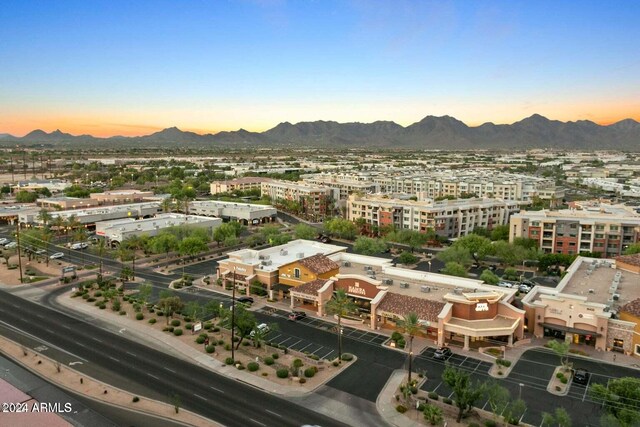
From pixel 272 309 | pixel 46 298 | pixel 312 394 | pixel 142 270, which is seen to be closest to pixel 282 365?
pixel 312 394

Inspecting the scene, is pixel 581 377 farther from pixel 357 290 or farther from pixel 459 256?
pixel 459 256

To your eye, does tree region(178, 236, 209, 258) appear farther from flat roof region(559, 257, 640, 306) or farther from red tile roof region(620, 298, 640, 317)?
red tile roof region(620, 298, 640, 317)

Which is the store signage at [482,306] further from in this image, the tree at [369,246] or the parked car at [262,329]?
the tree at [369,246]

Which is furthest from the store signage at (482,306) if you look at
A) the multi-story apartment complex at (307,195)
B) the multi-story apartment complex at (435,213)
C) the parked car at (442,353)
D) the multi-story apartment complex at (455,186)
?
the multi-story apartment complex at (455,186)

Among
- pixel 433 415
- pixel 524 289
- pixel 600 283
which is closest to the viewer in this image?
pixel 433 415

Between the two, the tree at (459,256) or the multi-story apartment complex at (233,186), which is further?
the multi-story apartment complex at (233,186)

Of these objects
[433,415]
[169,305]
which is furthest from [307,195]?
[433,415]

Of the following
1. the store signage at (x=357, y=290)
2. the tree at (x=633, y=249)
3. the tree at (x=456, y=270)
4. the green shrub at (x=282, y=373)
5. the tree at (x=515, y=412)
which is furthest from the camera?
the tree at (x=633, y=249)
